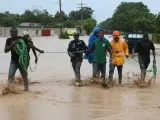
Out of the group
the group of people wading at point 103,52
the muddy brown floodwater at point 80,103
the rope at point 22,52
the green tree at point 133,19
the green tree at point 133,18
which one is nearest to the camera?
the muddy brown floodwater at point 80,103

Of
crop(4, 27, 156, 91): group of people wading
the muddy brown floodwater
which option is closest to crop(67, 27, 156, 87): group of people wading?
crop(4, 27, 156, 91): group of people wading

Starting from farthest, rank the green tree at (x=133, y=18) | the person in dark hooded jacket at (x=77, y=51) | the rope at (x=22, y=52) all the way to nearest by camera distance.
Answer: the green tree at (x=133, y=18) → the person in dark hooded jacket at (x=77, y=51) → the rope at (x=22, y=52)

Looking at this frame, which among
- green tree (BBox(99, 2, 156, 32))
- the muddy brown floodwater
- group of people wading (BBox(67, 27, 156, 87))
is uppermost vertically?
green tree (BBox(99, 2, 156, 32))

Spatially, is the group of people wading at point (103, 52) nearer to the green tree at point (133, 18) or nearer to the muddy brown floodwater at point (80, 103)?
the muddy brown floodwater at point (80, 103)

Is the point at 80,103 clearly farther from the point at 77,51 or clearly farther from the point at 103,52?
the point at 77,51

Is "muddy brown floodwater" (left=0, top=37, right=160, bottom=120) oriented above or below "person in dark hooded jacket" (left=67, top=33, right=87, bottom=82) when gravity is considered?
below

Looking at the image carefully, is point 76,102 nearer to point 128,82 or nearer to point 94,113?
point 94,113

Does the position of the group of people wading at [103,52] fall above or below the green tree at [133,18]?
below

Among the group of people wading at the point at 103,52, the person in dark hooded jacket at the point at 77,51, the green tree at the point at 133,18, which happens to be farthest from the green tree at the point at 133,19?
the person in dark hooded jacket at the point at 77,51

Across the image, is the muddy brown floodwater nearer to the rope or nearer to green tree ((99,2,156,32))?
the rope

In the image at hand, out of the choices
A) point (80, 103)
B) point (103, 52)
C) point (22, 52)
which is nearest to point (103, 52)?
point (103, 52)

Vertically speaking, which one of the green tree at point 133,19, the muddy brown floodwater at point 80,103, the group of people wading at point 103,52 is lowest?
the muddy brown floodwater at point 80,103

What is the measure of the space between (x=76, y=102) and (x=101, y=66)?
8.22 ft

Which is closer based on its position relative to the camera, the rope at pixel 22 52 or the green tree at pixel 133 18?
the rope at pixel 22 52
